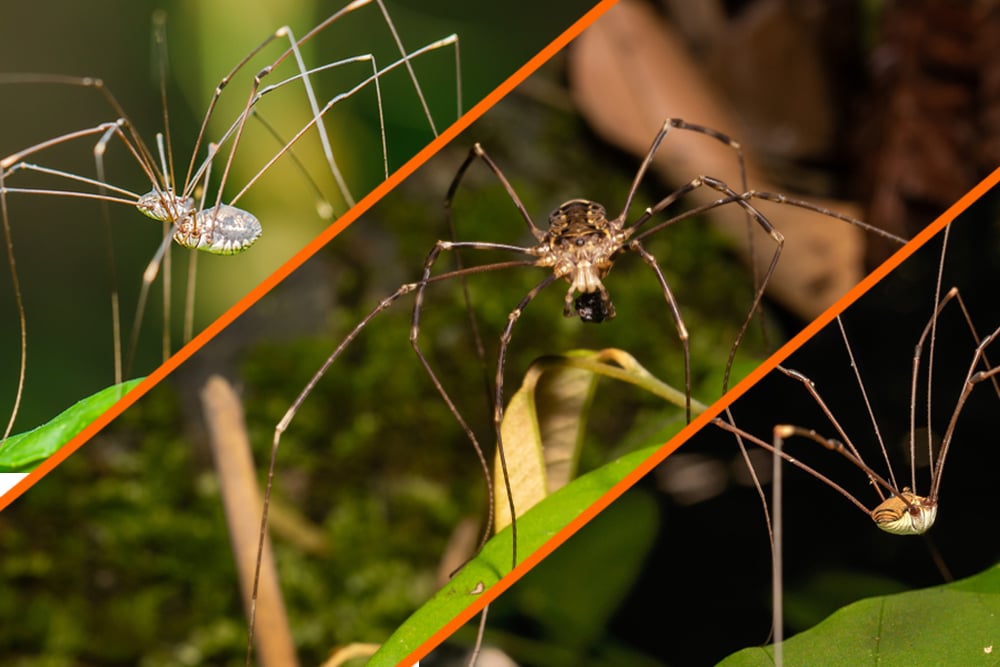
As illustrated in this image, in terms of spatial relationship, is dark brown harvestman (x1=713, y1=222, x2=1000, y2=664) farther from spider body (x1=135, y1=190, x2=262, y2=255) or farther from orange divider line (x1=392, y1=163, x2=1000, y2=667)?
spider body (x1=135, y1=190, x2=262, y2=255)

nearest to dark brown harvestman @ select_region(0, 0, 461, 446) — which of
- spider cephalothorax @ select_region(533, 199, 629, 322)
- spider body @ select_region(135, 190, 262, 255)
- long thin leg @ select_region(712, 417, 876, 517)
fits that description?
spider body @ select_region(135, 190, 262, 255)

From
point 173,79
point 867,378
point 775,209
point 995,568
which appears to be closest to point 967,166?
point 775,209

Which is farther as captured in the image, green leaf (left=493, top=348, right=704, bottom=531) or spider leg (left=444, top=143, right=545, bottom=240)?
spider leg (left=444, top=143, right=545, bottom=240)

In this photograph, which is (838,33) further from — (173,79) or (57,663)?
(57,663)

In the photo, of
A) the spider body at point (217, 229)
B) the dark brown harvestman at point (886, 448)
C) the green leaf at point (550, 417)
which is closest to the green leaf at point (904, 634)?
the dark brown harvestman at point (886, 448)

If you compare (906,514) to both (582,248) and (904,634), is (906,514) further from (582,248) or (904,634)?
(582,248)

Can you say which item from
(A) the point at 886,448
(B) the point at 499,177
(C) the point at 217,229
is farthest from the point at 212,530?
(A) the point at 886,448

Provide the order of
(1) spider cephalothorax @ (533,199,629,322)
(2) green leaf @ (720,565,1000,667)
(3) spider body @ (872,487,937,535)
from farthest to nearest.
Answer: (1) spider cephalothorax @ (533,199,629,322) → (3) spider body @ (872,487,937,535) → (2) green leaf @ (720,565,1000,667)
